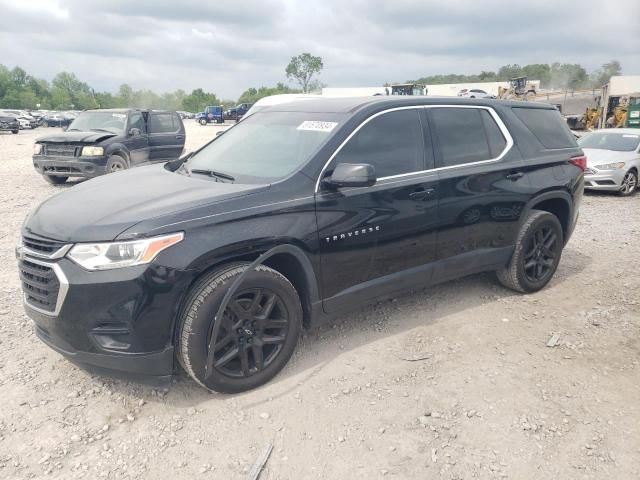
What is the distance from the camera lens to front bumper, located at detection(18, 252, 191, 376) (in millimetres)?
2711

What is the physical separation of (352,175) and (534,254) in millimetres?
2514

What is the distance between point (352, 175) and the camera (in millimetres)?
3219

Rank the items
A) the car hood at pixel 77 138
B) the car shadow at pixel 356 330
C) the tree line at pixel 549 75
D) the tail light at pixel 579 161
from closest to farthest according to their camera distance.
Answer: the car shadow at pixel 356 330, the tail light at pixel 579 161, the car hood at pixel 77 138, the tree line at pixel 549 75

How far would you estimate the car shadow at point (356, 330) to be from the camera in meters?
3.16

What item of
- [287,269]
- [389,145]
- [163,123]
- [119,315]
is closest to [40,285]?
[119,315]

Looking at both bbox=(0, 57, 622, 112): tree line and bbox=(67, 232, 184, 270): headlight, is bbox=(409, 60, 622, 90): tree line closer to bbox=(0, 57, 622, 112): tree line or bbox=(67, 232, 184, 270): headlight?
bbox=(0, 57, 622, 112): tree line

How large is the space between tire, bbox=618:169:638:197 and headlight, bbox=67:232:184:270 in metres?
10.9

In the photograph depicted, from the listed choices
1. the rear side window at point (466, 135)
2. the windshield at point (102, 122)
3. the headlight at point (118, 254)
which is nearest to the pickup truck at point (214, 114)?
the windshield at point (102, 122)

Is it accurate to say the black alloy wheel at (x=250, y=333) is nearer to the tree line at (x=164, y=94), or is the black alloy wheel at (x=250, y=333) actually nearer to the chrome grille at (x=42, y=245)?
the chrome grille at (x=42, y=245)

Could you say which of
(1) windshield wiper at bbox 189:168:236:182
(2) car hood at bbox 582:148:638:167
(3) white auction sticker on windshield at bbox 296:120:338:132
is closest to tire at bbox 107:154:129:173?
(1) windshield wiper at bbox 189:168:236:182

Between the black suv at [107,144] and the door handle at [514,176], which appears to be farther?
the black suv at [107,144]

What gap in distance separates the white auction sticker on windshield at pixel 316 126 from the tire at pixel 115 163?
7561 millimetres

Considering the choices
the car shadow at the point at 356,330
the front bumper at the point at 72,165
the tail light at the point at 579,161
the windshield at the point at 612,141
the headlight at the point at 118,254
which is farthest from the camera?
the windshield at the point at 612,141

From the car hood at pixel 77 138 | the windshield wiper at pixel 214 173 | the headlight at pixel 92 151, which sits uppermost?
the car hood at pixel 77 138
